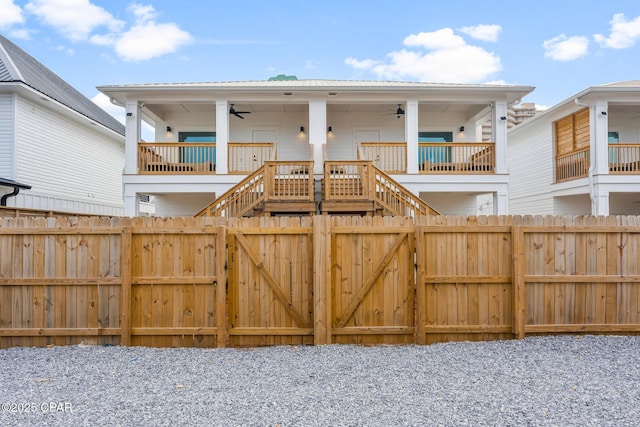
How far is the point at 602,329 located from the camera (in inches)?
203

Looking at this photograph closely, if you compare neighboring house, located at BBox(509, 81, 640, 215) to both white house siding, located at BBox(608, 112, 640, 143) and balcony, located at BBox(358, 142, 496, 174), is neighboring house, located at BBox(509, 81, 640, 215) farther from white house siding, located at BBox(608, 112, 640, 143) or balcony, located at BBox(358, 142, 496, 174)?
balcony, located at BBox(358, 142, 496, 174)

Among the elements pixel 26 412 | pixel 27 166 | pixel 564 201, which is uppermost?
pixel 27 166

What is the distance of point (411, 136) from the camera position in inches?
470

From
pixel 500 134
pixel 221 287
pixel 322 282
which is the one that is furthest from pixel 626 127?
pixel 221 287

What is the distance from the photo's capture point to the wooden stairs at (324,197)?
900cm

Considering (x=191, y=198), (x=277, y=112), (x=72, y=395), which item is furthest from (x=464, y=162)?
(x=72, y=395)

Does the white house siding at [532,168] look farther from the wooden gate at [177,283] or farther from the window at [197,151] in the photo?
the wooden gate at [177,283]

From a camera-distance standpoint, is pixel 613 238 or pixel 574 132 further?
pixel 574 132

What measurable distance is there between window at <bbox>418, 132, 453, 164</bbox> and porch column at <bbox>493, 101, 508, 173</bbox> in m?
1.65

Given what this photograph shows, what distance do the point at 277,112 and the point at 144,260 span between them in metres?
10.2

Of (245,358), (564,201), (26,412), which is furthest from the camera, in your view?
(564,201)

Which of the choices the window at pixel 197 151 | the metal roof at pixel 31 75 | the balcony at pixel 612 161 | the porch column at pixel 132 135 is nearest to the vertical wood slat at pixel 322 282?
the window at pixel 197 151

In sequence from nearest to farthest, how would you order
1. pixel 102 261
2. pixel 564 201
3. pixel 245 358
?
pixel 245 358, pixel 102 261, pixel 564 201

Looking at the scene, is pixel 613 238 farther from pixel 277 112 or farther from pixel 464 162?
pixel 277 112
